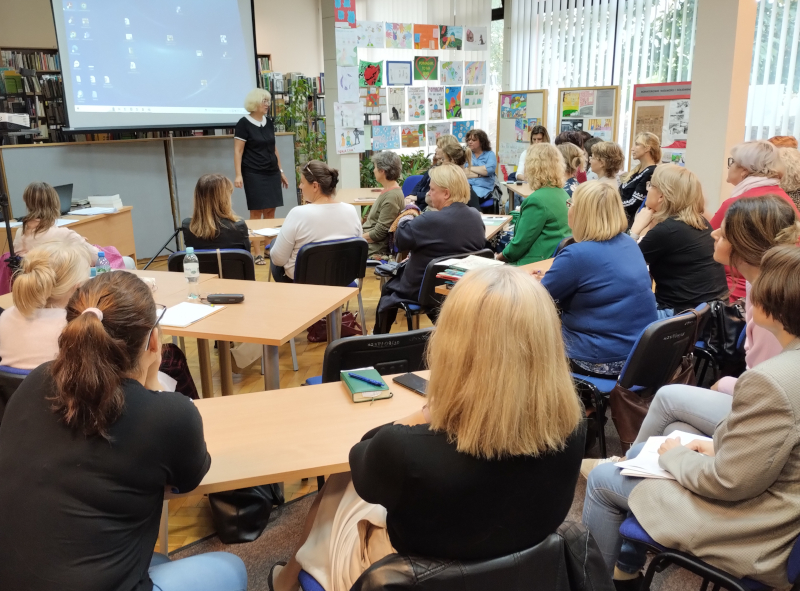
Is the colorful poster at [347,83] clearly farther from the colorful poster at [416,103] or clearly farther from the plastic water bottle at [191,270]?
the plastic water bottle at [191,270]

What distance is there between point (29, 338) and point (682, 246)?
2868mm

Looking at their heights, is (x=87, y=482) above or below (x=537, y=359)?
below

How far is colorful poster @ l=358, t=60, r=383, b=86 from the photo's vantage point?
7414 mm

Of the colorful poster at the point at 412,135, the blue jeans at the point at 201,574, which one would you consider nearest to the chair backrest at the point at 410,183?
the colorful poster at the point at 412,135

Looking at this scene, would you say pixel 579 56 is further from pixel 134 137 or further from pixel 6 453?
pixel 6 453

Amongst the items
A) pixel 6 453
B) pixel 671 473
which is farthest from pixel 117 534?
pixel 671 473

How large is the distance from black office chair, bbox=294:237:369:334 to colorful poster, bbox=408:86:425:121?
189 inches

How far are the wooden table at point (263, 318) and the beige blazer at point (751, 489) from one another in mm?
1497

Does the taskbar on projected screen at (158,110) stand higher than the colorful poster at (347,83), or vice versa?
the colorful poster at (347,83)

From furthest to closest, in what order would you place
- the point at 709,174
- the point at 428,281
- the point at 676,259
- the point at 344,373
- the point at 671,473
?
the point at 709,174
the point at 428,281
the point at 676,259
the point at 344,373
the point at 671,473

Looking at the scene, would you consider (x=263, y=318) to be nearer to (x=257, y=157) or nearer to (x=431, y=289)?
(x=431, y=289)

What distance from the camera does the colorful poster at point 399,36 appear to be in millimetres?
7559

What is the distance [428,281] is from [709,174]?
9.92 feet

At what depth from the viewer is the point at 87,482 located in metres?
1.25
